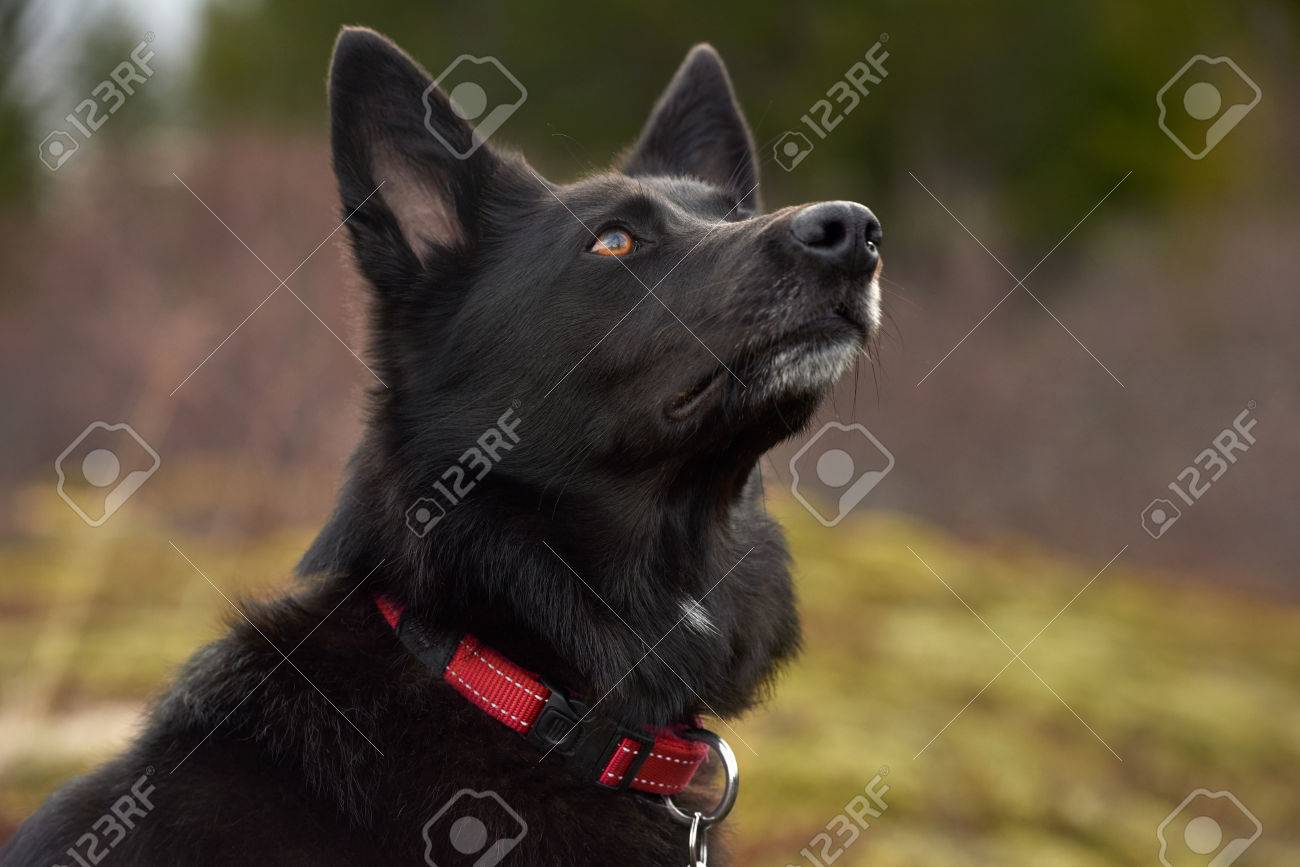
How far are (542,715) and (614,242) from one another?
121 cm

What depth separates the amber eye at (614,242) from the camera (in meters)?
3.05

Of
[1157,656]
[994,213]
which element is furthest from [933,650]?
[994,213]

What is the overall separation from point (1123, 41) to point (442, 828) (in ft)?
64.3

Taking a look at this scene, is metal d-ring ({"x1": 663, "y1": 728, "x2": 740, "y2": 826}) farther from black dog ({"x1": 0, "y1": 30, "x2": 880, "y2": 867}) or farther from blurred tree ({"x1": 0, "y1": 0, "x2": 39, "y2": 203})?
blurred tree ({"x1": 0, "y1": 0, "x2": 39, "y2": 203})

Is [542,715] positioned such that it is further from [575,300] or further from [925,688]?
[925,688]

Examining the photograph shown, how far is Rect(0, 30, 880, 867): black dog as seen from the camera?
8.20 feet

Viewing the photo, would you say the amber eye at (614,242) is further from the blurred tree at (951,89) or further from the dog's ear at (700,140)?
the blurred tree at (951,89)

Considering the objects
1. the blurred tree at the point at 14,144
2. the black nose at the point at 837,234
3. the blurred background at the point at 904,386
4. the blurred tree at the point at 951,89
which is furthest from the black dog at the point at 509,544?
the blurred tree at the point at 951,89

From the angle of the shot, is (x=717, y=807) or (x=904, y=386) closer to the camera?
(x=717, y=807)

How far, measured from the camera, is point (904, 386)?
516 inches

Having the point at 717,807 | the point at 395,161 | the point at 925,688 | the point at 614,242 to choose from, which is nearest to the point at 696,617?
the point at 717,807

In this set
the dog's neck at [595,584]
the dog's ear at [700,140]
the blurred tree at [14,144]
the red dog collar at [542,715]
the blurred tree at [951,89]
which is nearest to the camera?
the red dog collar at [542,715]

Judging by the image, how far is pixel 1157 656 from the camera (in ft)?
27.5

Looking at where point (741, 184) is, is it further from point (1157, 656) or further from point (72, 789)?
point (1157, 656)
